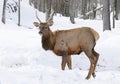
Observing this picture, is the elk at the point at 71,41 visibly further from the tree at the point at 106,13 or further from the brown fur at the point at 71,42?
the tree at the point at 106,13

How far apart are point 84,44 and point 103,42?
829 cm

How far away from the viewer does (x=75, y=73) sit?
9852mm

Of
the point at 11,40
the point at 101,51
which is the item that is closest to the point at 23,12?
the point at 11,40

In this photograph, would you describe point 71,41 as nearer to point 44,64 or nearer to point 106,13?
point 44,64

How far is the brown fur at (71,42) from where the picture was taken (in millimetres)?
10378

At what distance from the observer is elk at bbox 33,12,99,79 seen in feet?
34.0

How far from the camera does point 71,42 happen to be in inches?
424


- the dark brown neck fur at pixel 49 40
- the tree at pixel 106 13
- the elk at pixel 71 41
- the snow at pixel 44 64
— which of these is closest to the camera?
the snow at pixel 44 64

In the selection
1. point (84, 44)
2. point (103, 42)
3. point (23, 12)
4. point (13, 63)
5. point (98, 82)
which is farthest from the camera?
point (23, 12)

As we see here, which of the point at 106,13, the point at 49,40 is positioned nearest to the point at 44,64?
the point at 49,40

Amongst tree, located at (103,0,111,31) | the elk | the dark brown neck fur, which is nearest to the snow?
the elk

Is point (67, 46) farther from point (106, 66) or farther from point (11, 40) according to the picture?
point (11, 40)

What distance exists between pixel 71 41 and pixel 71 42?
0.09 feet

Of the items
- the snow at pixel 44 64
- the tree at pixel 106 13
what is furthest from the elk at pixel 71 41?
the tree at pixel 106 13
